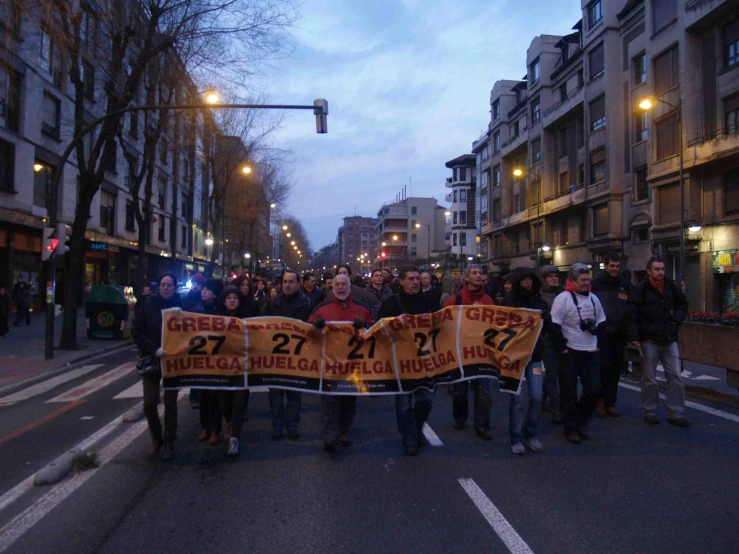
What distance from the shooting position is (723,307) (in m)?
25.3

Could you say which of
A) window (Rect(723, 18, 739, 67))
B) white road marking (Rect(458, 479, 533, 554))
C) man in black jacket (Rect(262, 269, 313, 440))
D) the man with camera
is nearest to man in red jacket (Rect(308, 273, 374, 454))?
man in black jacket (Rect(262, 269, 313, 440))

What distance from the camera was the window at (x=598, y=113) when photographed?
Result: 35.6m

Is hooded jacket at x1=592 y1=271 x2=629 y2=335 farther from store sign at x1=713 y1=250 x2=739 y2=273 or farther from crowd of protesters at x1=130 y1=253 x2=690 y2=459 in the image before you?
store sign at x1=713 y1=250 x2=739 y2=273

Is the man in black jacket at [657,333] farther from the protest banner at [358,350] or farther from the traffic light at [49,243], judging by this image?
the traffic light at [49,243]

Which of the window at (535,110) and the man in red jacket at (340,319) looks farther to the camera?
the window at (535,110)

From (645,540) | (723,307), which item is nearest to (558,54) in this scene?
(723,307)

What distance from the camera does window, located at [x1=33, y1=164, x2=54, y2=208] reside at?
24453 mm

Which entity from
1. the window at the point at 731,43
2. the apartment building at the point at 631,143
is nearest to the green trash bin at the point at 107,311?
the apartment building at the point at 631,143

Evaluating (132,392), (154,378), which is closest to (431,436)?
(154,378)

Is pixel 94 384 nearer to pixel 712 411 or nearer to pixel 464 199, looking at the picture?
pixel 712 411

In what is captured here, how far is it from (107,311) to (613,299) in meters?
15.2

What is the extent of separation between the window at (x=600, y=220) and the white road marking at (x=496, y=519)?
3365 cm

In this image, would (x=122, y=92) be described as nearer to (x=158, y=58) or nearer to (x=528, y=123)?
(x=158, y=58)

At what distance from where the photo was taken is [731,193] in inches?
1005
